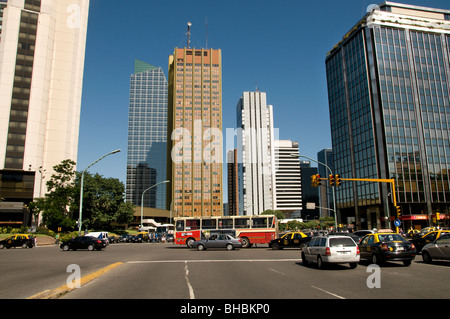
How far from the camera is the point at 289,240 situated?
1163 inches

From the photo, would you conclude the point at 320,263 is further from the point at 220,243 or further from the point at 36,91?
the point at 36,91

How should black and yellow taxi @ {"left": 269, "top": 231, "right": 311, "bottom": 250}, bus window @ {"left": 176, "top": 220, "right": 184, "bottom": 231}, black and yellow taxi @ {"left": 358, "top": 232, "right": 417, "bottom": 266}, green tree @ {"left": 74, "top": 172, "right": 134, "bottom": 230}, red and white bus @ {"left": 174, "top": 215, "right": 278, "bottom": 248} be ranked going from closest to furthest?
black and yellow taxi @ {"left": 358, "top": 232, "right": 417, "bottom": 266} < black and yellow taxi @ {"left": 269, "top": 231, "right": 311, "bottom": 250} < red and white bus @ {"left": 174, "top": 215, "right": 278, "bottom": 248} < bus window @ {"left": 176, "top": 220, "right": 184, "bottom": 231} < green tree @ {"left": 74, "top": 172, "right": 134, "bottom": 230}

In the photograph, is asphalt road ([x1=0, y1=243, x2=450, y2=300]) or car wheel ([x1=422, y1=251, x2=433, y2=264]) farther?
car wheel ([x1=422, y1=251, x2=433, y2=264])

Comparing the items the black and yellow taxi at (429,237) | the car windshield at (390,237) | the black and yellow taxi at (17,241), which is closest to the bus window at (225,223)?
the black and yellow taxi at (429,237)

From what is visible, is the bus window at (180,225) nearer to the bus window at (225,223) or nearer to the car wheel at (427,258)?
the bus window at (225,223)

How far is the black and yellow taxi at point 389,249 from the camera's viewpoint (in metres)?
14.8

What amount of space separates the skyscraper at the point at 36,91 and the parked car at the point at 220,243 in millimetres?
48994

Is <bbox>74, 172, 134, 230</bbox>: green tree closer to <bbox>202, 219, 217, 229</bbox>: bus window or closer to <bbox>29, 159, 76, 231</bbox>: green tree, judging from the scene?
<bbox>29, 159, 76, 231</bbox>: green tree

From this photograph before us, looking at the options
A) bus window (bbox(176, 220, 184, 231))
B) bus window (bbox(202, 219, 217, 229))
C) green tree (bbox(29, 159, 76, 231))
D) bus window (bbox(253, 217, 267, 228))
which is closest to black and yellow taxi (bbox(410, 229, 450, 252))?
bus window (bbox(253, 217, 267, 228))

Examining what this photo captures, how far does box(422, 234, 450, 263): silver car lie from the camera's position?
50.6ft

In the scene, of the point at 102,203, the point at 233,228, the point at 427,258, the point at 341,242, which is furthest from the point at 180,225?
the point at 102,203

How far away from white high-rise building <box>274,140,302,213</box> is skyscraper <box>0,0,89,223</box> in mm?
129424

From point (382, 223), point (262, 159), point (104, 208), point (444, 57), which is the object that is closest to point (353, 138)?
point (382, 223)
